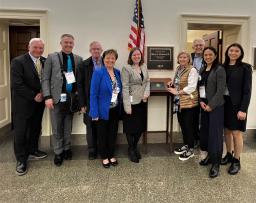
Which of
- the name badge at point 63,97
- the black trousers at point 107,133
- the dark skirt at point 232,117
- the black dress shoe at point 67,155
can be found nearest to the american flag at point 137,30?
the black trousers at point 107,133

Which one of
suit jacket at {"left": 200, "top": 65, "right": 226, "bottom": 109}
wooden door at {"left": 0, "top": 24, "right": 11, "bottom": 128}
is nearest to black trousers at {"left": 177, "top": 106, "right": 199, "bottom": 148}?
suit jacket at {"left": 200, "top": 65, "right": 226, "bottom": 109}

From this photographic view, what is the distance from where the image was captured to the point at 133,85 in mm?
3250

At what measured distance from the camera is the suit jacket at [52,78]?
3.11 meters

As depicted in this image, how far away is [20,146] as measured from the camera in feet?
10.1

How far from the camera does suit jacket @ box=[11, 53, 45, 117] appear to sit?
2.98 m

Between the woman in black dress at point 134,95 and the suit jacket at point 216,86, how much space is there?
2.57 ft

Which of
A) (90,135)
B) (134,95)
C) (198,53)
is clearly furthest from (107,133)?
(198,53)

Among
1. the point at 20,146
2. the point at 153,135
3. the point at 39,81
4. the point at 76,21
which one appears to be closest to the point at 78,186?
the point at 20,146

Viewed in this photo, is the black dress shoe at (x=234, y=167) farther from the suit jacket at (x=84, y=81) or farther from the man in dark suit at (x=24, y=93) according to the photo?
the man in dark suit at (x=24, y=93)

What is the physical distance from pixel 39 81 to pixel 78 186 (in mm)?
1303

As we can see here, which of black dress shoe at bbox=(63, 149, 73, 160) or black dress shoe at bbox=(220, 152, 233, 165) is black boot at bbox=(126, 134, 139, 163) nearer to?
black dress shoe at bbox=(63, 149, 73, 160)

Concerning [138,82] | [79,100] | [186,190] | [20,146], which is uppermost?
[138,82]

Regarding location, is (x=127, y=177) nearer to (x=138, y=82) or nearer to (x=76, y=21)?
(x=138, y=82)

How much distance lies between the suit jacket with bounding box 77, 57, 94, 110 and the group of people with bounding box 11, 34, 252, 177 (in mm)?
12
